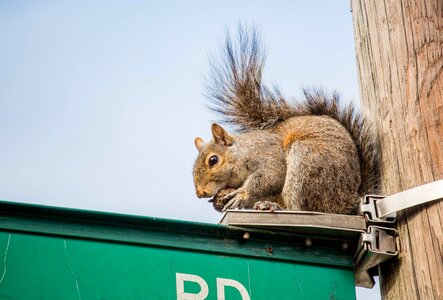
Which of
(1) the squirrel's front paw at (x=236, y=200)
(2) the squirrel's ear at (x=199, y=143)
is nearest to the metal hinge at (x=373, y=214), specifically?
(1) the squirrel's front paw at (x=236, y=200)

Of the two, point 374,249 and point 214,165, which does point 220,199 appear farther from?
point 374,249

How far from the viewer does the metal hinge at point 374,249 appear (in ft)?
7.54

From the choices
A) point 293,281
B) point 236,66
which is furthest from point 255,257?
point 236,66

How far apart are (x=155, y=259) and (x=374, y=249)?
2.01ft

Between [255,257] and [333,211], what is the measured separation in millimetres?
1153

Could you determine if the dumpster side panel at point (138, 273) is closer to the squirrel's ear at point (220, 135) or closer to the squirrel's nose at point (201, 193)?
the squirrel's nose at point (201, 193)

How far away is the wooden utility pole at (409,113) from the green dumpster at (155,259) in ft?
0.62

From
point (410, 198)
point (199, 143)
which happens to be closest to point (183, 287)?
point (410, 198)

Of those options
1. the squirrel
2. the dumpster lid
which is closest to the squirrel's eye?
the squirrel

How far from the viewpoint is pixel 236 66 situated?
4129 millimetres

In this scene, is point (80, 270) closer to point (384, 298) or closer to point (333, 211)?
point (384, 298)

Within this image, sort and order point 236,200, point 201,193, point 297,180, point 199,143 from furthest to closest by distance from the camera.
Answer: point 199,143
point 201,193
point 236,200
point 297,180

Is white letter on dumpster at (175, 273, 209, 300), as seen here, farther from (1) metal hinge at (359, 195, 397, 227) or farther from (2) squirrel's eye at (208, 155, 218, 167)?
(2) squirrel's eye at (208, 155, 218, 167)

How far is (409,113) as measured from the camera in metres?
2.39
